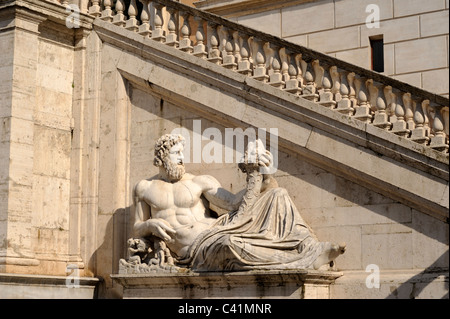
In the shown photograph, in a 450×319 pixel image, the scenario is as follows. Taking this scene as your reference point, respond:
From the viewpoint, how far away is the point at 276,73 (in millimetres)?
14234

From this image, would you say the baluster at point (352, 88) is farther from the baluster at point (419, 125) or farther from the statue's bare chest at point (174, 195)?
the statue's bare chest at point (174, 195)

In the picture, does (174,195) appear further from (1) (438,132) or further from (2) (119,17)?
(1) (438,132)

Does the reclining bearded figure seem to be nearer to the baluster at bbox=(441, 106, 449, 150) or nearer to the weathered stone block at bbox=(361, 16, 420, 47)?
the baluster at bbox=(441, 106, 449, 150)

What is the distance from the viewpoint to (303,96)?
1388 cm

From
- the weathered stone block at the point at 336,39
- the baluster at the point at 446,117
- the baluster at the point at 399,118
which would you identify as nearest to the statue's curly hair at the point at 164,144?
the baluster at the point at 399,118

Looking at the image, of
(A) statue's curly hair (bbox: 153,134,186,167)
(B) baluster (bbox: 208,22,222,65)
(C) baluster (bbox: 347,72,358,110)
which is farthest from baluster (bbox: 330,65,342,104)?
(A) statue's curly hair (bbox: 153,134,186,167)

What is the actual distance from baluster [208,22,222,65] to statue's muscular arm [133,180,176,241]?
2.01 meters

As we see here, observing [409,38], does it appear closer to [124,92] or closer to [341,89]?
[341,89]

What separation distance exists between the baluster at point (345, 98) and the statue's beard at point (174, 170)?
236 centimetres

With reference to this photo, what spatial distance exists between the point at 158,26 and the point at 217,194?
297 centimetres

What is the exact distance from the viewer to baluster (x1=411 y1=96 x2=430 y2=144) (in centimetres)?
1298

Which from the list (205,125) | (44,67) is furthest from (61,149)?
(205,125)

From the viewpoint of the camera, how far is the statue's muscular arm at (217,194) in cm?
→ 1398

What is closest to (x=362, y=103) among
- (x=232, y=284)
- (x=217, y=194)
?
(x=217, y=194)
